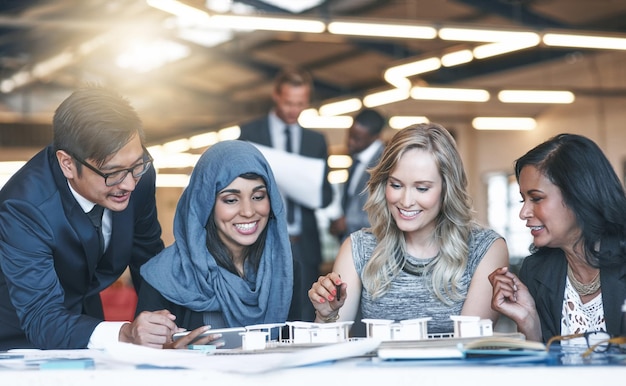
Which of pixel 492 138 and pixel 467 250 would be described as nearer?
pixel 467 250

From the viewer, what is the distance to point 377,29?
6188mm

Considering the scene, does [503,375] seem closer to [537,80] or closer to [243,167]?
[243,167]

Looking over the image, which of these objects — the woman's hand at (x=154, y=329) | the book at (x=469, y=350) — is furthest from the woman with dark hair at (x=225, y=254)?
the book at (x=469, y=350)

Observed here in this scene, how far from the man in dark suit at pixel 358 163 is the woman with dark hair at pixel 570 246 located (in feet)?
7.95

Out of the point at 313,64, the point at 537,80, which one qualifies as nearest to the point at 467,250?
the point at 537,80

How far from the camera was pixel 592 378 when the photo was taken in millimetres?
1499

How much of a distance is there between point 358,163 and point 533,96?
4658 millimetres

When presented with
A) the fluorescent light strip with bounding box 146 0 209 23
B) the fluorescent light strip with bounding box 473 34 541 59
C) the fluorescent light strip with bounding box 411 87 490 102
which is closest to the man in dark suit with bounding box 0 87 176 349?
the fluorescent light strip with bounding box 146 0 209 23

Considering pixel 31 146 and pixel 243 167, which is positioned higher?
pixel 31 146

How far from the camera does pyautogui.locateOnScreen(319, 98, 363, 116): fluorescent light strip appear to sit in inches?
392

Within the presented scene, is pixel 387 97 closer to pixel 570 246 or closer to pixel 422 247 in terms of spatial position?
pixel 422 247

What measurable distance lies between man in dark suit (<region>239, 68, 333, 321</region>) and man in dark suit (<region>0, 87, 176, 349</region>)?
2.09 metres

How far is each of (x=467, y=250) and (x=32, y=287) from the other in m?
1.30

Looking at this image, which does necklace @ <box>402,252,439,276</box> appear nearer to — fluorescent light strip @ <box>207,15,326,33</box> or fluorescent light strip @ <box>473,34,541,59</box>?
fluorescent light strip @ <box>207,15,326,33</box>
